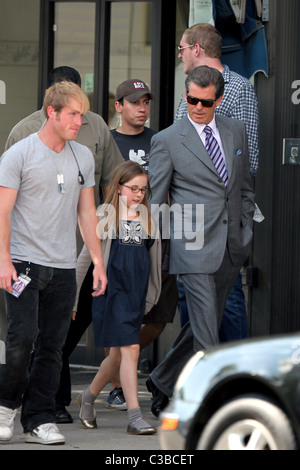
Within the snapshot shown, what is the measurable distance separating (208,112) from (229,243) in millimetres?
833

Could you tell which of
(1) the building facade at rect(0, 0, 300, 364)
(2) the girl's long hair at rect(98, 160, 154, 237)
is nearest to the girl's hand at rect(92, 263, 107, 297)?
(2) the girl's long hair at rect(98, 160, 154, 237)

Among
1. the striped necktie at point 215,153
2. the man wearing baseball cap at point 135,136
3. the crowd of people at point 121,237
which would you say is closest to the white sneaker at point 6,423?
the crowd of people at point 121,237

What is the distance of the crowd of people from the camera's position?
6543mm

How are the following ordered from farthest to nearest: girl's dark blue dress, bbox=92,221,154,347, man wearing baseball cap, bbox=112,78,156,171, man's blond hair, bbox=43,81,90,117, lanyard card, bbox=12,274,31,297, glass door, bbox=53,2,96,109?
glass door, bbox=53,2,96,109 → man wearing baseball cap, bbox=112,78,156,171 → girl's dark blue dress, bbox=92,221,154,347 → man's blond hair, bbox=43,81,90,117 → lanyard card, bbox=12,274,31,297

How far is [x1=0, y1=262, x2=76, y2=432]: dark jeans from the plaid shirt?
5.82 ft

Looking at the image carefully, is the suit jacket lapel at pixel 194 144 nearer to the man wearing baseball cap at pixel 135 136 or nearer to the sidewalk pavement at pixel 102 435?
the man wearing baseball cap at pixel 135 136

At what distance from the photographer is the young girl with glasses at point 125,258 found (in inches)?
279

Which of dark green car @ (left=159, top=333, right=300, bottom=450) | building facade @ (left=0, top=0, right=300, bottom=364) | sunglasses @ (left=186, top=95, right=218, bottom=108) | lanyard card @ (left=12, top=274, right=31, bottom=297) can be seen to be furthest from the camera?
building facade @ (left=0, top=0, right=300, bottom=364)

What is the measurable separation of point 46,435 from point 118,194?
1.59 m

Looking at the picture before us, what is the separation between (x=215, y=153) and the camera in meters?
7.22

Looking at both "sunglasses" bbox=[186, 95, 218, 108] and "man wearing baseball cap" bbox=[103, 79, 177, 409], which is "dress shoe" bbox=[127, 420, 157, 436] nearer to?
"man wearing baseball cap" bbox=[103, 79, 177, 409]

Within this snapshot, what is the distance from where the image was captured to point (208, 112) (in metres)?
7.20
